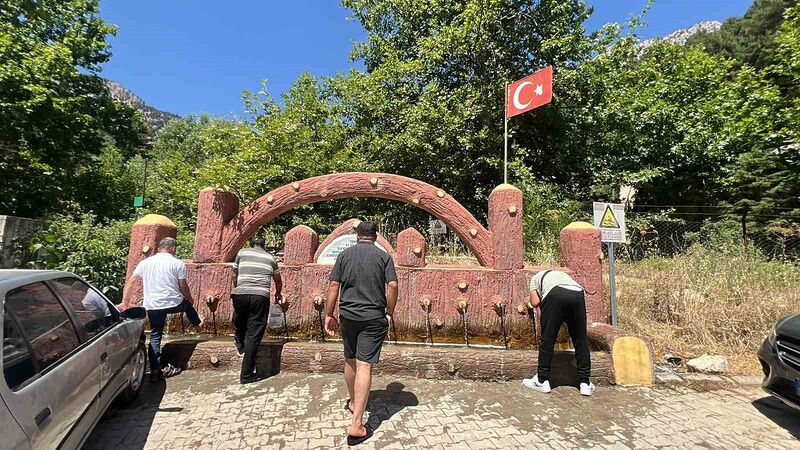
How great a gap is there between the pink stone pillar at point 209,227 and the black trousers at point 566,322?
4270 mm

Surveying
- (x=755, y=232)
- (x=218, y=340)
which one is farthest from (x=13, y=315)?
(x=755, y=232)

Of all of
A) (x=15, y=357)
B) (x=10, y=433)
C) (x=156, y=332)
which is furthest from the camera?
(x=156, y=332)

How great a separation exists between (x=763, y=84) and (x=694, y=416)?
19.4 meters

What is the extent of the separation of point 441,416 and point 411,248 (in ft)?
7.35

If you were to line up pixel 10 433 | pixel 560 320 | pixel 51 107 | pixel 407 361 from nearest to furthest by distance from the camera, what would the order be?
pixel 10 433
pixel 560 320
pixel 407 361
pixel 51 107

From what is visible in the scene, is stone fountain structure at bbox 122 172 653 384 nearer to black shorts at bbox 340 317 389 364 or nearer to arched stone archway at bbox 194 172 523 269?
arched stone archway at bbox 194 172 523 269

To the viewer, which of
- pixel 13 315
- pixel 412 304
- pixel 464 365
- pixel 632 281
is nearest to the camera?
pixel 13 315

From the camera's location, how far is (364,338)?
3184 millimetres

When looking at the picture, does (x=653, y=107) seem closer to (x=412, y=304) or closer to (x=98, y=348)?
(x=412, y=304)

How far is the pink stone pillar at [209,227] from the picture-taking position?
5.48 m

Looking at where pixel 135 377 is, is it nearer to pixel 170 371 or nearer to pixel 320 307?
pixel 170 371

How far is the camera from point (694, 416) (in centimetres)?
369

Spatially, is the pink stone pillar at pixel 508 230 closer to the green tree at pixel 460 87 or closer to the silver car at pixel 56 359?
the silver car at pixel 56 359

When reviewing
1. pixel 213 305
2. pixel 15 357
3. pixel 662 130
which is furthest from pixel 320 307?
pixel 662 130
